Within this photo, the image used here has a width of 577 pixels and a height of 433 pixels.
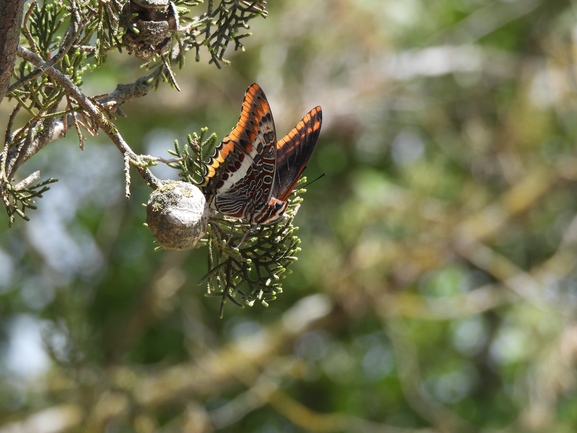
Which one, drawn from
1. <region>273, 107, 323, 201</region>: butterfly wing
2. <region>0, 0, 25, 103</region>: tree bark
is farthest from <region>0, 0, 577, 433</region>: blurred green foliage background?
<region>0, 0, 25, 103</region>: tree bark

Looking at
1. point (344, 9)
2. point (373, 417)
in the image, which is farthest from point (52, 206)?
point (373, 417)

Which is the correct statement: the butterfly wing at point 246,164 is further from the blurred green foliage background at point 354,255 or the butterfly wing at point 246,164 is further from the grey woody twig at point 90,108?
the blurred green foliage background at point 354,255

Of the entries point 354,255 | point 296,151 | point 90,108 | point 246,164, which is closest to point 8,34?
point 90,108

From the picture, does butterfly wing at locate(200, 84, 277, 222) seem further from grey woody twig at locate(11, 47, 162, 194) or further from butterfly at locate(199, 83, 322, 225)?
grey woody twig at locate(11, 47, 162, 194)

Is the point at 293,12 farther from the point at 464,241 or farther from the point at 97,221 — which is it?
the point at 97,221

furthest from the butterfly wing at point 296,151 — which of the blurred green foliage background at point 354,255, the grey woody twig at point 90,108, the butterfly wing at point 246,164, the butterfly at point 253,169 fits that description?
the blurred green foliage background at point 354,255
